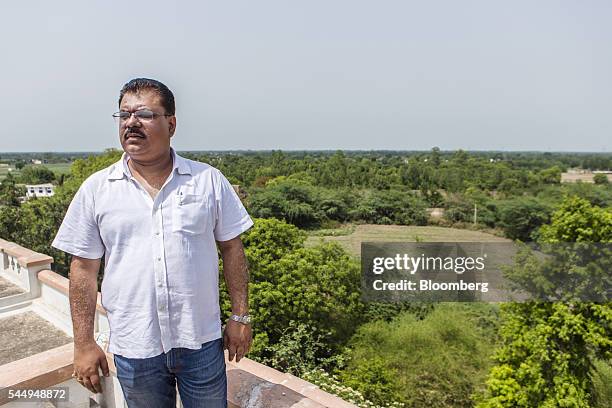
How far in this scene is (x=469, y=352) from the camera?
10.7 m

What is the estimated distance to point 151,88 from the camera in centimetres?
143

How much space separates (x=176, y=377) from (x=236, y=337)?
242 millimetres

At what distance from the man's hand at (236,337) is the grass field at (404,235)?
28.4 metres

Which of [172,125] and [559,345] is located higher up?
[172,125]

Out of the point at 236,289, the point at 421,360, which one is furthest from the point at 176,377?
the point at 421,360

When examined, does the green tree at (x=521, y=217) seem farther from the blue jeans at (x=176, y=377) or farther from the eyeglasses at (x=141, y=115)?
the eyeglasses at (x=141, y=115)

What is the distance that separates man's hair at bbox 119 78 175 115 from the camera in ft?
4.68

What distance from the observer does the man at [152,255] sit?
136cm

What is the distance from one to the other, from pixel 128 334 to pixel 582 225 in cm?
861

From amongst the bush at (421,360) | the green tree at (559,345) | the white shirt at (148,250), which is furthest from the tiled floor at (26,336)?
the green tree at (559,345)

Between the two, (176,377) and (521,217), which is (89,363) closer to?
(176,377)

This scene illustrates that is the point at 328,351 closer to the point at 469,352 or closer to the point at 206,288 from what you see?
the point at 469,352

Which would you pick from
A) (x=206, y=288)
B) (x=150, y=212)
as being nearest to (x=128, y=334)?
(x=206, y=288)

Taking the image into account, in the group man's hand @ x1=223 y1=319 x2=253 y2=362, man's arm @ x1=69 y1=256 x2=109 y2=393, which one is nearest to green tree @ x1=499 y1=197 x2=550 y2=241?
man's hand @ x1=223 y1=319 x2=253 y2=362
